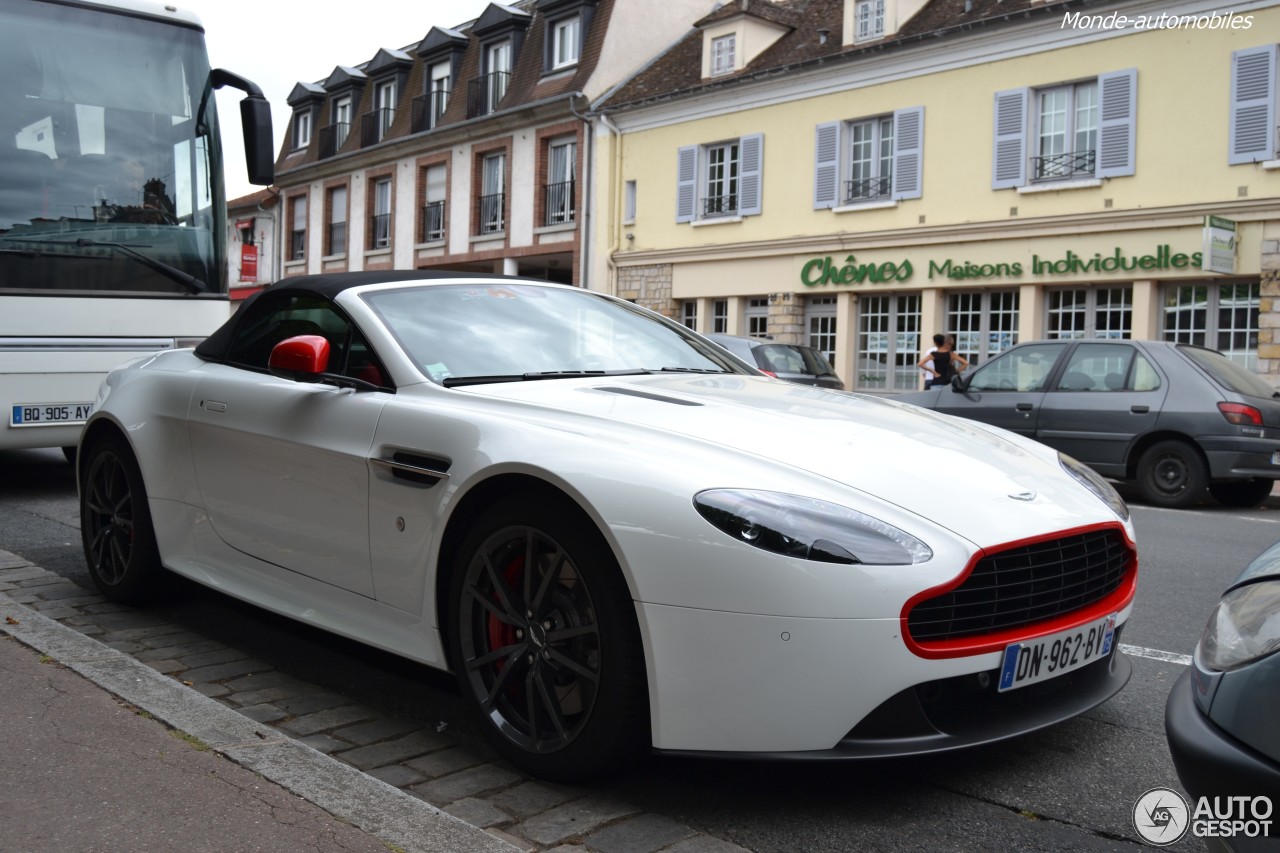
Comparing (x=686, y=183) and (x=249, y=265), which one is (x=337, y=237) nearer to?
(x=249, y=265)

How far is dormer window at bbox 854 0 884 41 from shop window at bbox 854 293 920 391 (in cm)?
469

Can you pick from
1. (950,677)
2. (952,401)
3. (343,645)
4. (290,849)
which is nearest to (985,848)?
(950,677)

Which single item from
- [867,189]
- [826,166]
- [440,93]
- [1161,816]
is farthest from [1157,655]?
[440,93]

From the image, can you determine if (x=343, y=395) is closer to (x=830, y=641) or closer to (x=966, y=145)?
(x=830, y=641)

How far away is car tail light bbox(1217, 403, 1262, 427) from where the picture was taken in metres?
10.5

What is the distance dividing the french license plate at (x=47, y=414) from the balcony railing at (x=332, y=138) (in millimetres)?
30032

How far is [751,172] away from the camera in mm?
23766

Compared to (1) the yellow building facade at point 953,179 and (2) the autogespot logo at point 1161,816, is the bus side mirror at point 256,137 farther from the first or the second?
(1) the yellow building facade at point 953,179

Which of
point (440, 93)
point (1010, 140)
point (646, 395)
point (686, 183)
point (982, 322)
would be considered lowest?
point (646, 395)

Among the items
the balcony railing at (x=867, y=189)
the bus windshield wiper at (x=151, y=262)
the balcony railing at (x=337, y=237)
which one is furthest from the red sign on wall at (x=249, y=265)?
the bus windshield wiper at (x=151, y=262)

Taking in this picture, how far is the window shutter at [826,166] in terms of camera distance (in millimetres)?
22219

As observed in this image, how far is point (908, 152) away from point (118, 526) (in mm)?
18055

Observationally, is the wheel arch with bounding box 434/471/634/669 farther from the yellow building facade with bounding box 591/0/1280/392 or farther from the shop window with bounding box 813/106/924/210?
the shop window with bounding box 813/106/924/210

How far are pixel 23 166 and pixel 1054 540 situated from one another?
7.64m
